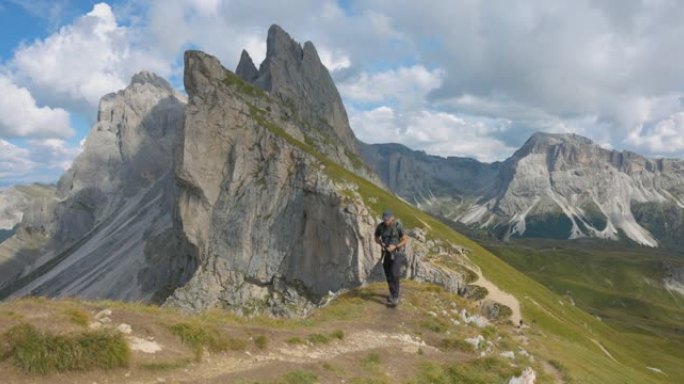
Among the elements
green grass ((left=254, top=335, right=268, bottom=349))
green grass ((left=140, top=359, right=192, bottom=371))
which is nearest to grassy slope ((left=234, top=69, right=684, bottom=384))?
green grass ((left=254, top=335, right=268, bottom=349))

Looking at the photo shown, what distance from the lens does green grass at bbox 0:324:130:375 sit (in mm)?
12922

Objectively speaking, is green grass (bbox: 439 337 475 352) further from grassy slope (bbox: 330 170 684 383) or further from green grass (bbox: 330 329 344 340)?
grassy slope (bbox: 330 170 684 383)

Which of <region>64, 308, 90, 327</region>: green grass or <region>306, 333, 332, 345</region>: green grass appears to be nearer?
<region>64, 308, 90, 327</region>: green grass

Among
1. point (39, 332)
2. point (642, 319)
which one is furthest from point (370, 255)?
point (642, 319)

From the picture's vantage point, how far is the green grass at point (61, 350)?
42.4 feet

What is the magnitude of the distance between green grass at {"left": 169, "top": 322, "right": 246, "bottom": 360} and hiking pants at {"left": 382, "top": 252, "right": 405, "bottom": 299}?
12.0 meters

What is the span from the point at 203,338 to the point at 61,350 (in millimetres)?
4412

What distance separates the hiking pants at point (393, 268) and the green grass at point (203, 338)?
1200 centimetres

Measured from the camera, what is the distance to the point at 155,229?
19475 cm

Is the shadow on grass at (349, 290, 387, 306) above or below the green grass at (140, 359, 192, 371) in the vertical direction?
below

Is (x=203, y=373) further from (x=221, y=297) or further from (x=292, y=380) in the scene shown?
(x=221, y=297)

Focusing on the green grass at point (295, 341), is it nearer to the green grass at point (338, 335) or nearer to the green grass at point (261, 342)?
the green grass at point (261, 342)

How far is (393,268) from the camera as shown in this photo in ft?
91.6

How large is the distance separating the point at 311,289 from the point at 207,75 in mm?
68571
